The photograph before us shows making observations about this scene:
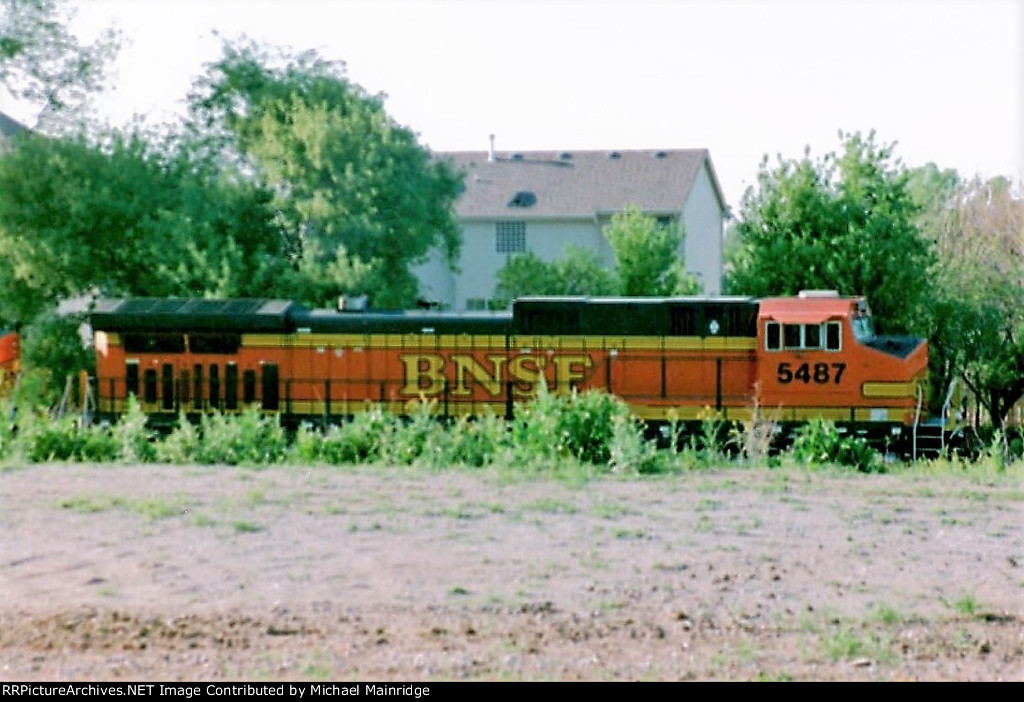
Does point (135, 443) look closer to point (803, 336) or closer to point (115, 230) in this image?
point (803, 336)

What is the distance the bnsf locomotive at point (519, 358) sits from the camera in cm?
2098

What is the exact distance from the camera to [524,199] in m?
48.7

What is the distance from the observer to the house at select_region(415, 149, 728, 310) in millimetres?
47438

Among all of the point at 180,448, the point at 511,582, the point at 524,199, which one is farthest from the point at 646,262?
the point at 511,582

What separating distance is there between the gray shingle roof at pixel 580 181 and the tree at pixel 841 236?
19874 mm

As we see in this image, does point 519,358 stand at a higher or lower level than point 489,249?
lower

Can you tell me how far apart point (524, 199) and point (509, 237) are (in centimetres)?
175

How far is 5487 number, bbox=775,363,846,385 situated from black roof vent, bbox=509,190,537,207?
2806 cm

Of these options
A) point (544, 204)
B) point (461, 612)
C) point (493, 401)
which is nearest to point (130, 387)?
point (493, 401)

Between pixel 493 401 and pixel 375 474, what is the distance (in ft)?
28.7

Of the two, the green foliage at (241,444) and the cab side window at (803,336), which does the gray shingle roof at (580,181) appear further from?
the green foliage at (241,444)

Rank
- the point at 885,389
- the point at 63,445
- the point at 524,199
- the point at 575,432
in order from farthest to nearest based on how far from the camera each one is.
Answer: the point at 524,199
the point at 885,389
the point at 63,445
the point at 575,432

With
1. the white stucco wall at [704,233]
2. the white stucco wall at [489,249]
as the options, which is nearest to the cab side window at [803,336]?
the white stucco wall at [489,249]
